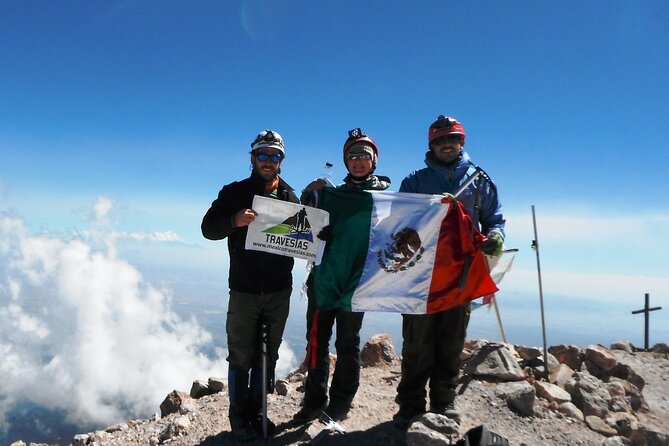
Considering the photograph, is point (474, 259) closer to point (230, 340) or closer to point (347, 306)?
point (347, 306)

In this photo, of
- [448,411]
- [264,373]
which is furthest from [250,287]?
[448,411]

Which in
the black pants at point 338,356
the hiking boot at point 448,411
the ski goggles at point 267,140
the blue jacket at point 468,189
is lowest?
the hiking boot at point 448,411

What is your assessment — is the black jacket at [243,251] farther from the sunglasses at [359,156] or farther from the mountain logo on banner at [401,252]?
the mountain logo on banner at [401,252]

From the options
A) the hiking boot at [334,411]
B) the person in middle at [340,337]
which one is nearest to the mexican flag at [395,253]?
the person in middle at [340,337]

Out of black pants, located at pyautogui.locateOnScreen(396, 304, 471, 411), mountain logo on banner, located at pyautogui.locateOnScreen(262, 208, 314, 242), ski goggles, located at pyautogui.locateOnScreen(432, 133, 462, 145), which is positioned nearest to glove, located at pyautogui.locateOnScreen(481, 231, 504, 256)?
black pants, located at pyautogui.locateOnScreen(396, 304, 471, 411)

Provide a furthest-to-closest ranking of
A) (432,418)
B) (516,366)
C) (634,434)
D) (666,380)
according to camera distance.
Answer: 1. (666,380)
2. (516,366)
3. (634,434)
4. (432,418)

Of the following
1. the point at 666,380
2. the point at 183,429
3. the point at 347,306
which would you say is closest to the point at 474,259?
the point at 347,306

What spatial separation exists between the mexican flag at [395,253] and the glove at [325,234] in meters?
0.19

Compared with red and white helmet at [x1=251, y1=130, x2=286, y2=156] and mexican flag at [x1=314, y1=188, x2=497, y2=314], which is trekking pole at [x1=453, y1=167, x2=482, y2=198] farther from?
red and white helmet at [x1=251, y1=130, x2=286, y2=156]

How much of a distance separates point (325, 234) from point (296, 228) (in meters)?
0.41

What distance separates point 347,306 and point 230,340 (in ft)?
5.39

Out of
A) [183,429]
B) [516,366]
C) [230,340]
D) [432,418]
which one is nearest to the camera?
[432,418]

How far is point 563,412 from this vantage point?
23.5 feet

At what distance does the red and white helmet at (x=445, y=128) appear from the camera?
18.5 feet
